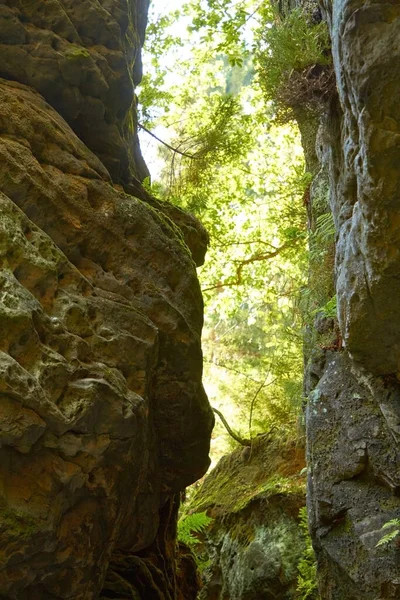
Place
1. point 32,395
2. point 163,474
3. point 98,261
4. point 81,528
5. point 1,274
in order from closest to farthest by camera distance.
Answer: point 32,395, point 1,274, point 81,528, point 98,261, point 163,474

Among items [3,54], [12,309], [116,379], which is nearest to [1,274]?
[12,309]

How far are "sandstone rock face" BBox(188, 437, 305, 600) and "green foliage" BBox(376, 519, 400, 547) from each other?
3.26 meters

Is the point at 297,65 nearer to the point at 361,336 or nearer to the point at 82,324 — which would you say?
the point at 361,336

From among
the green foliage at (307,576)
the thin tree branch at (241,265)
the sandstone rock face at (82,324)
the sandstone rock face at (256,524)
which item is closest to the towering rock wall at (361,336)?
the green foliage at (307,576)

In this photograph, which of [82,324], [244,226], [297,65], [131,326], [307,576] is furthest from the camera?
[244,226]

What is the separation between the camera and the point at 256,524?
393 inches

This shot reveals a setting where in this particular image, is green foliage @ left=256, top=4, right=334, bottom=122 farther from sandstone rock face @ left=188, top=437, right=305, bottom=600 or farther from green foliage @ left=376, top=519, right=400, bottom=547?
sandstone rock face @ left=188, top=437, right=305, bottom=600

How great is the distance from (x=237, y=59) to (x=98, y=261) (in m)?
5.77

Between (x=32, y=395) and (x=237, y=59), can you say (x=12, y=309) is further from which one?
(x=237, y=59)

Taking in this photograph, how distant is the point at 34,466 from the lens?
4.14 m

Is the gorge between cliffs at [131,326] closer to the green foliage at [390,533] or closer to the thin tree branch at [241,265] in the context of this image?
the green foliage at [390,533]

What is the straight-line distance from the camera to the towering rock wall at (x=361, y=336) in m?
4.12

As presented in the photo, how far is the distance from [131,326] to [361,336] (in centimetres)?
210

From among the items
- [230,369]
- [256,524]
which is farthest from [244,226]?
[256,524]
